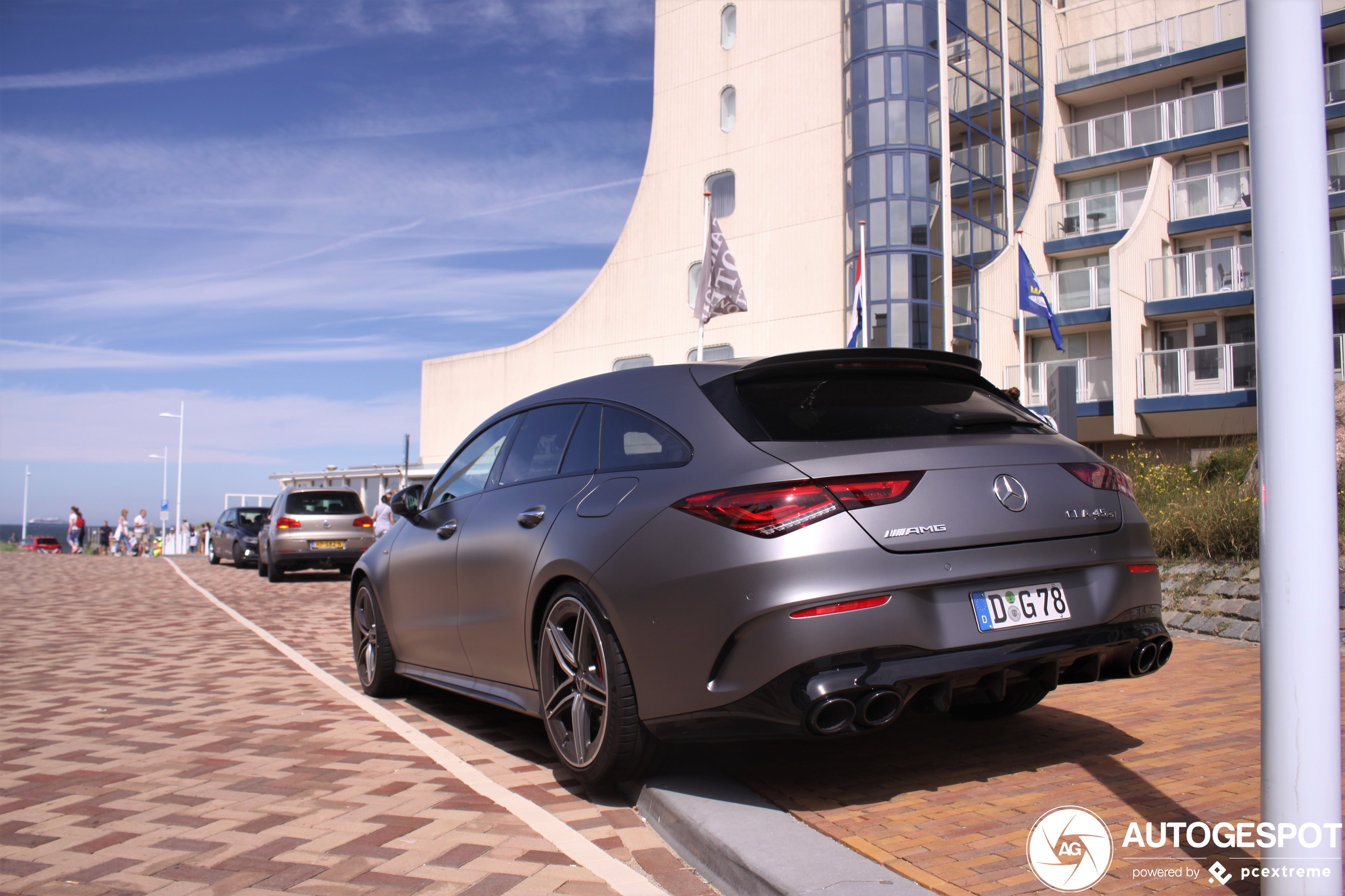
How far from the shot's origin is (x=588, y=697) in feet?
13.4

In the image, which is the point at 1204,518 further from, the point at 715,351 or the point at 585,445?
the point at 715,351

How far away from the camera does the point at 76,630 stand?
1062 cm

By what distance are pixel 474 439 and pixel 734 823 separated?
3.12m

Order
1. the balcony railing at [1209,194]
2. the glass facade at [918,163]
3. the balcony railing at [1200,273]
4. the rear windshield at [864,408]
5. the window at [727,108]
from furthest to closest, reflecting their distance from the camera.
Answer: the window at [727,108]
the glass facade at [918,163]
the balcony railing at [1209,194]
the balcony railing at [1200,273]
the rear windshield at [864,408]

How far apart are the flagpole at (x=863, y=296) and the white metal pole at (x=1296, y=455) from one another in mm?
13102

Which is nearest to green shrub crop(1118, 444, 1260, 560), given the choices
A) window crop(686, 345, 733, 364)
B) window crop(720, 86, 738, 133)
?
window crop(686, 345, 733, 364)

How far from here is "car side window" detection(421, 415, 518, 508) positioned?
555cm

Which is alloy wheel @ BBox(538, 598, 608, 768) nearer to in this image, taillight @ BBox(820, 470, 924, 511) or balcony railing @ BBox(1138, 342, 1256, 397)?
taillight @ BBox(820, 470, 924, 511)

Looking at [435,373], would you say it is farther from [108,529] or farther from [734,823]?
[734,823]

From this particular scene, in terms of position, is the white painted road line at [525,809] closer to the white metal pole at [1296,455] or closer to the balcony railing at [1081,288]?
the white metal pole at [1296,455]

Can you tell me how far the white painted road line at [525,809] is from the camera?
3.23m

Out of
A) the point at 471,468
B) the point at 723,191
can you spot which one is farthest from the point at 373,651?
the point at 723,191

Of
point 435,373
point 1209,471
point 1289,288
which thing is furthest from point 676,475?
point 435,373

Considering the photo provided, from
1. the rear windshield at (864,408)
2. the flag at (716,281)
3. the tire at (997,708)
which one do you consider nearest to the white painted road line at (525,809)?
the rear windshield at (864,408)
